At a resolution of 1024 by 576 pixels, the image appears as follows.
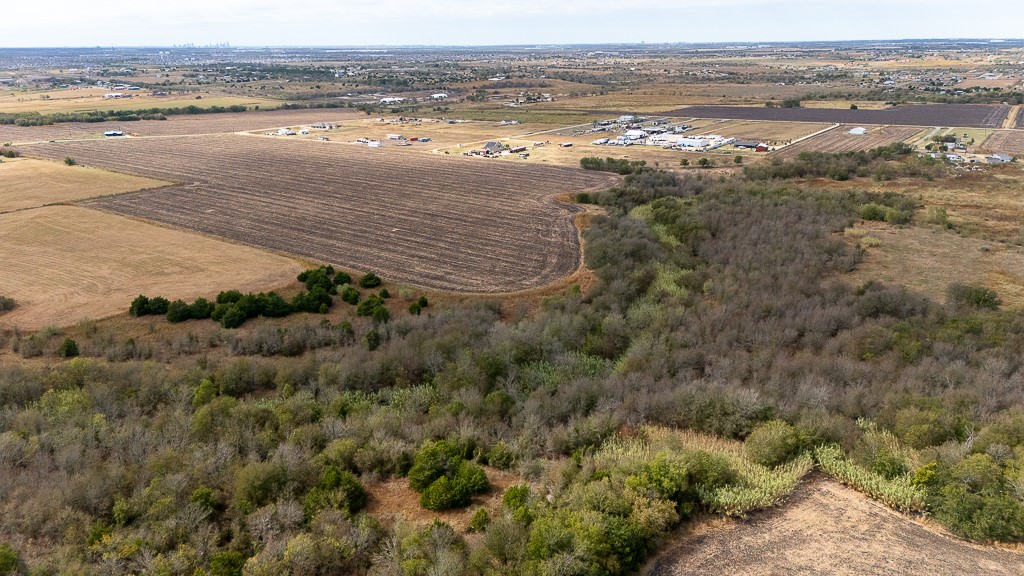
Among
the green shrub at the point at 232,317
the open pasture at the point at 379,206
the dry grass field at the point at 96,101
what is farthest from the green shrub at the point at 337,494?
the dry grass field at the point at 96,101

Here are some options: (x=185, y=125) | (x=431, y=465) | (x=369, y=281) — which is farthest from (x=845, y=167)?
(x=185, y=125)

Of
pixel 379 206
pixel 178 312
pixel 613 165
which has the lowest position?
pixel 178 312

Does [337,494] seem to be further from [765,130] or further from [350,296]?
[765,130]

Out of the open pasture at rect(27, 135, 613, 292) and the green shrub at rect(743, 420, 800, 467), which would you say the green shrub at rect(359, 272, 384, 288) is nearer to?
the open pasture at rect(27, 135, 613, 292)

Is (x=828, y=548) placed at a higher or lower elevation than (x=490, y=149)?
lower

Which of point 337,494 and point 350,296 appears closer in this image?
point 337,494

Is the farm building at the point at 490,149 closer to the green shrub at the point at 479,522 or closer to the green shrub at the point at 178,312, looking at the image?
the green shrub at the point at 178,312

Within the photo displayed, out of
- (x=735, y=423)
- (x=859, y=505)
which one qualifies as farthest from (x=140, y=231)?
(x=859, y=505)
